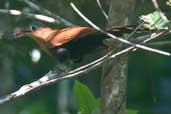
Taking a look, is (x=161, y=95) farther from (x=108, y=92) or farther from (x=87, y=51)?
(x=108, y=92)

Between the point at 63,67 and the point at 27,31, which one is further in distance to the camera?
the point at 27,31

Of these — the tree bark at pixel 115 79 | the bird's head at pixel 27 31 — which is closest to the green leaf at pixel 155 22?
the tree bark at pixel 115 79

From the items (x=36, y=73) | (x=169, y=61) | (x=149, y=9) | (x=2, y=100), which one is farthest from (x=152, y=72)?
(x=2, y=100)

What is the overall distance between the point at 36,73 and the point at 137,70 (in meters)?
0.89

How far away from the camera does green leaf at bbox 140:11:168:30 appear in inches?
82.7

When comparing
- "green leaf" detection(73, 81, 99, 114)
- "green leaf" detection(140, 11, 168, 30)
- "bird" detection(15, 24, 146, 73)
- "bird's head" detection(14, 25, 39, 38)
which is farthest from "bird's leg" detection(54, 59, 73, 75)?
"green leaf" detection(140, 11, 168, 30)

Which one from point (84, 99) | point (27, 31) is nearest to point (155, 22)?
point (84, 99)

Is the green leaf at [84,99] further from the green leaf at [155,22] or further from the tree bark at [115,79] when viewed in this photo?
the green leaf at [155,22]

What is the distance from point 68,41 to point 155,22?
98 centimetres

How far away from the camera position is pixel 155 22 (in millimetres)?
2131

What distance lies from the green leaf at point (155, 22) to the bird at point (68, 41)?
0.66 meters

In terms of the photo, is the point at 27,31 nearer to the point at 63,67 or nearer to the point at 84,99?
the point at 63,67

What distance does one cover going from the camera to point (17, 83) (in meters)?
4.78

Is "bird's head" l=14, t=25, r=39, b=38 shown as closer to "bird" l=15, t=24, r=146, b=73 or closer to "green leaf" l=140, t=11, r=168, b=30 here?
"bird" l=15, t=24, r=146, b=73
